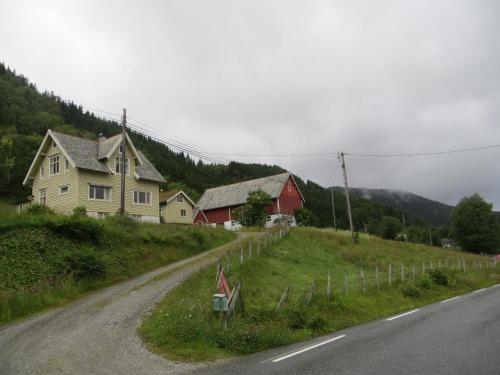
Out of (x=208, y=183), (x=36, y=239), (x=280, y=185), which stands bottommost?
(x=36, y=239)

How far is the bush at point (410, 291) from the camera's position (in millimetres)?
22562

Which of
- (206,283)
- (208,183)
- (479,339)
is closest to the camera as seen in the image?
(479,339)

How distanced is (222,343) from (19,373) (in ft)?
16.1

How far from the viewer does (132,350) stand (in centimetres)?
1056

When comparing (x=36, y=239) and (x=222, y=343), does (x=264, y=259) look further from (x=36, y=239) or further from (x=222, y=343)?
(x=222, y=343)

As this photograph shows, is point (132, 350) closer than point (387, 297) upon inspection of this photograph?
Yes

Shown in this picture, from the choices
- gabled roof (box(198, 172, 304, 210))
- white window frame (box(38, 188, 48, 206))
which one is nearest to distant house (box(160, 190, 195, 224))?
gabled roof (box(198, 172, 304, 210))

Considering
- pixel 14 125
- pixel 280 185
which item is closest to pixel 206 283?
pixel 280 185

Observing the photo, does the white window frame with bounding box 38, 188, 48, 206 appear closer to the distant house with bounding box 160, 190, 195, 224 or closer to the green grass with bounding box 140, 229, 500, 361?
the distant house with bounding box 160, 190, 195, 224

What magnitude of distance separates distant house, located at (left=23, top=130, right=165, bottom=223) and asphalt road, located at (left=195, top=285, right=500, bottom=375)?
1073 inches

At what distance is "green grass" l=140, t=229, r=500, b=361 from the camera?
11406 mm

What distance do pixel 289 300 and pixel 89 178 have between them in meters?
24.6

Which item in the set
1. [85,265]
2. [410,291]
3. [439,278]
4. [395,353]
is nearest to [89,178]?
[85,265]

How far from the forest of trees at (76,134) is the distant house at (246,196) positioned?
6715 millimetres
